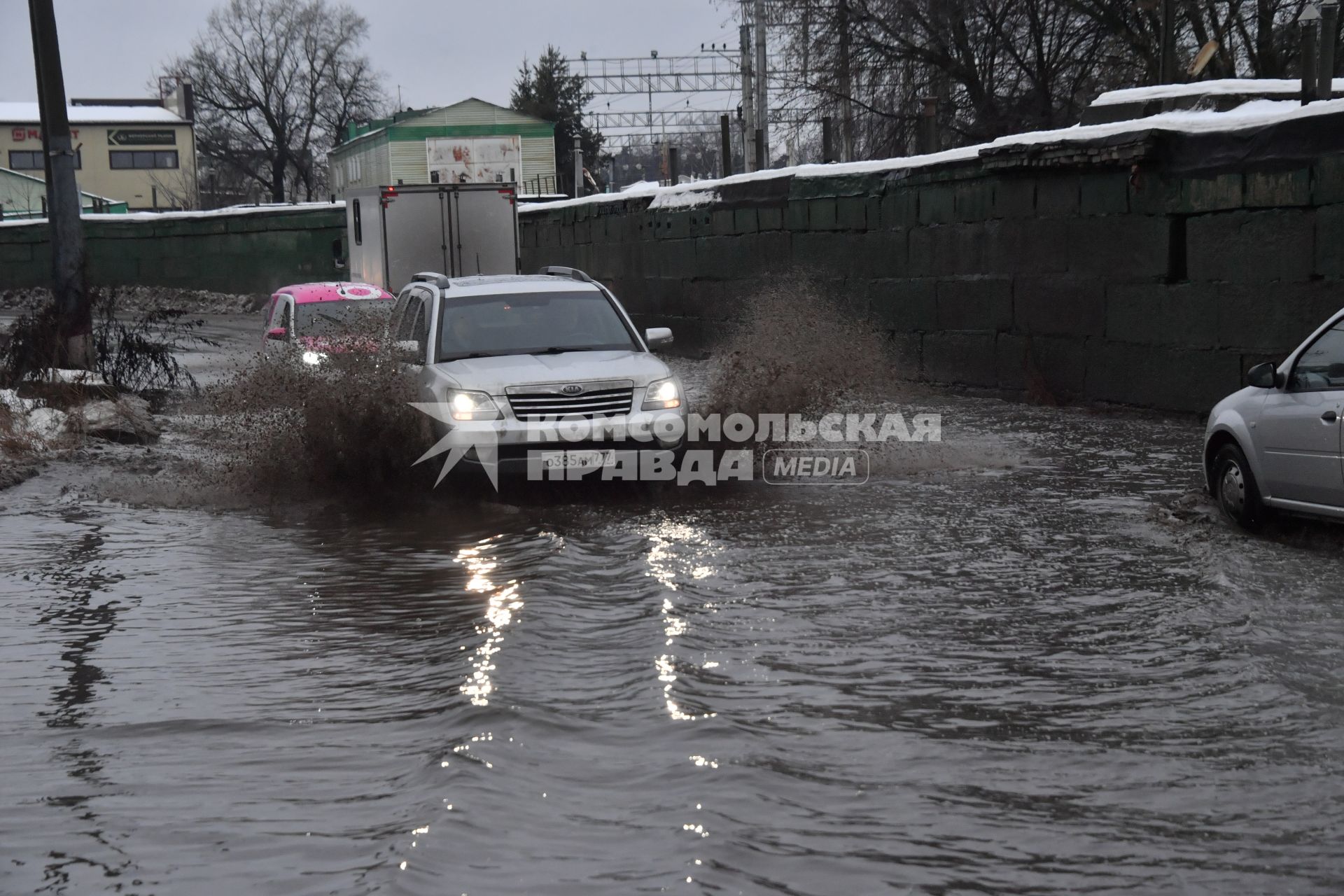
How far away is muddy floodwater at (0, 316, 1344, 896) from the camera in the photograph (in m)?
4.49

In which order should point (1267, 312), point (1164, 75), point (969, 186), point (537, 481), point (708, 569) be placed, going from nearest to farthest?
point (708, 569), point (537, 481), point (1267, 312), point (969, 186), point (1164, 75)

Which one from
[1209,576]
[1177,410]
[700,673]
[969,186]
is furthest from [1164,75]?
[700,673]

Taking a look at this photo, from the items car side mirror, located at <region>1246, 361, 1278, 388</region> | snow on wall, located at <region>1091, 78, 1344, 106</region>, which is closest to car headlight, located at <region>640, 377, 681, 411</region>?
car side mirror, located at <region>1246, 361, 1278, 388</region>

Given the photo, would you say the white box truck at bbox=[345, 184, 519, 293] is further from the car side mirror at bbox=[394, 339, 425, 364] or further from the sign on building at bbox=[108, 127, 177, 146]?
the sign on building at bbox=[108, 127, 177, 146]

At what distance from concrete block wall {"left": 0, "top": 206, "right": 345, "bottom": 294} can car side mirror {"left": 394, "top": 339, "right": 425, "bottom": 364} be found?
107ft

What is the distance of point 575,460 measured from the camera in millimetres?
10742

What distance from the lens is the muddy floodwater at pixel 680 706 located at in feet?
14.7

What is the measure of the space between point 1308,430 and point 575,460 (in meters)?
4.74

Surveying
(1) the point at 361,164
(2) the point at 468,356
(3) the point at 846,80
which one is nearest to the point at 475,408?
(2) the point at 468,356

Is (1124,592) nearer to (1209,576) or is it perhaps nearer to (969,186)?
(1209,576)

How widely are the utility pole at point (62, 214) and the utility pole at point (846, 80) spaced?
2192 cm

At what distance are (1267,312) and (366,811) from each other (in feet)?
37.2

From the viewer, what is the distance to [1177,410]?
15.2 meters

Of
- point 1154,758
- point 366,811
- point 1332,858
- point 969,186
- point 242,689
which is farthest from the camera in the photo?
point 969,186
